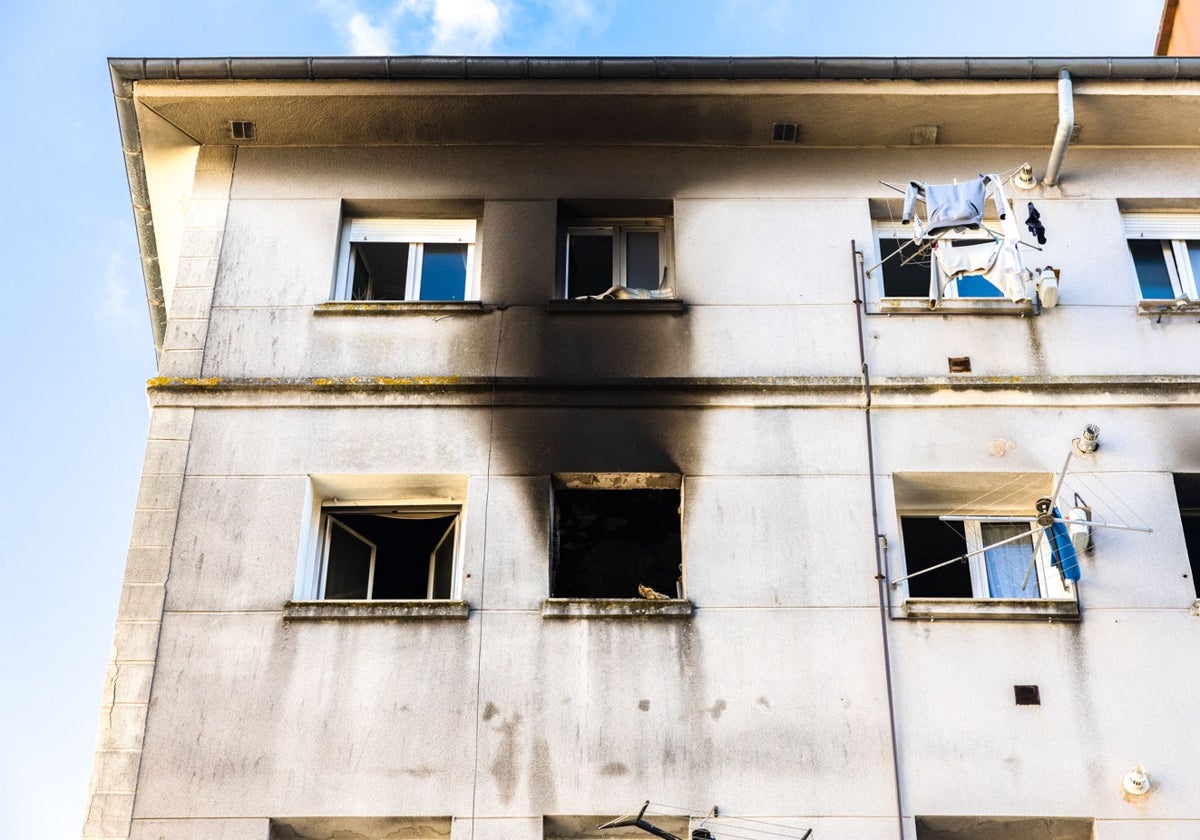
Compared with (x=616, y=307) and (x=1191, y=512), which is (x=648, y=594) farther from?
(x=1191, y=512)

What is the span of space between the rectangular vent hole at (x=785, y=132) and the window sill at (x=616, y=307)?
7.52ft

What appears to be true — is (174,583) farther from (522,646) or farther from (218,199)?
(218,199)

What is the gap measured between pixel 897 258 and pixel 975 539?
307 cm

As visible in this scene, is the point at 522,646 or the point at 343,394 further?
the point at 343,394

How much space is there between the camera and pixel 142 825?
37.2ft

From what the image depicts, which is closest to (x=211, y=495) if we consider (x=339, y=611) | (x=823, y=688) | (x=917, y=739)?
(x=339, y=611)

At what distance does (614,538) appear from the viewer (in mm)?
13328

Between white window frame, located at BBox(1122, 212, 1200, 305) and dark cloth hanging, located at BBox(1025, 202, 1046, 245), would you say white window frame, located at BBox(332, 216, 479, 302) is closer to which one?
dark cloth hanging, located at BBox(1025, 202, 1046, 245)

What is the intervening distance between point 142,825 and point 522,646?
3.30 meters

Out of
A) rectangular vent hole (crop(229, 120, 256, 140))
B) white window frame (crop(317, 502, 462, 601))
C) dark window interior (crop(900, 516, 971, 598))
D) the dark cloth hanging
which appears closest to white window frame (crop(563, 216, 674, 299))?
white window frame (crop(317, 502, 462, 601))

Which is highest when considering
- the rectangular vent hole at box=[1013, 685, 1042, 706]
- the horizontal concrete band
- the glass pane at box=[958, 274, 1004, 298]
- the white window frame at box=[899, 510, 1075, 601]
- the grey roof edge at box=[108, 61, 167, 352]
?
the grey roof edge at box=[108, 61, 167, 352]

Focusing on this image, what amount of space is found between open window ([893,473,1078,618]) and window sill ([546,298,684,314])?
272cm

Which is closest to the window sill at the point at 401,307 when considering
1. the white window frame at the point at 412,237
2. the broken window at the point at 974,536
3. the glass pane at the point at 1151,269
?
the white window frame at the point at 412,237

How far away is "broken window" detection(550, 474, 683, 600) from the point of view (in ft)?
43.5
